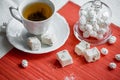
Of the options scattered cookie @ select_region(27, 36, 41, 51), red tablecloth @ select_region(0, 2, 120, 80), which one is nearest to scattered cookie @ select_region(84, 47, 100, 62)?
red tablecloth @ select_region(0, 2, 120, 80)

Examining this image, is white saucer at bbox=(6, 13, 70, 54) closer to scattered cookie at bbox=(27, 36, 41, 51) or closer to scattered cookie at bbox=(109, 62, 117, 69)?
scattered cookie at bbox=(27, 36, 41, 51)

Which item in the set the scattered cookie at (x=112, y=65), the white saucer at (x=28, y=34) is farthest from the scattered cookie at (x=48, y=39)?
the scattered cookie at (x=112, y=65)

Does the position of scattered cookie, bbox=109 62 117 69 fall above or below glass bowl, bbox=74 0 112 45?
below

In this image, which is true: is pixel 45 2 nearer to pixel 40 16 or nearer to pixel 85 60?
pixel 40 16

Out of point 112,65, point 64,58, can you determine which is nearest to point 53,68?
point 64,58

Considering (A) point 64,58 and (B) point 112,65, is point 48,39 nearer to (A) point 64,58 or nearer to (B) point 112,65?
(A) point 64,58

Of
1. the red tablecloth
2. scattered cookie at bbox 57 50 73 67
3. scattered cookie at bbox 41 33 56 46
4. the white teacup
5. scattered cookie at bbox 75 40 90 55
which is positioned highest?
the white teacup

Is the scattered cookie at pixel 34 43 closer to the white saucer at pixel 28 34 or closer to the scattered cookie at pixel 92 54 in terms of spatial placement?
the white saucer at pixel 28 34

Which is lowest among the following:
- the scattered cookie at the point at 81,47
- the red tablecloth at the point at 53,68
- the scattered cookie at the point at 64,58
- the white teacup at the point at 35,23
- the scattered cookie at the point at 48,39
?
the red tablecloth at the point at 53,68
